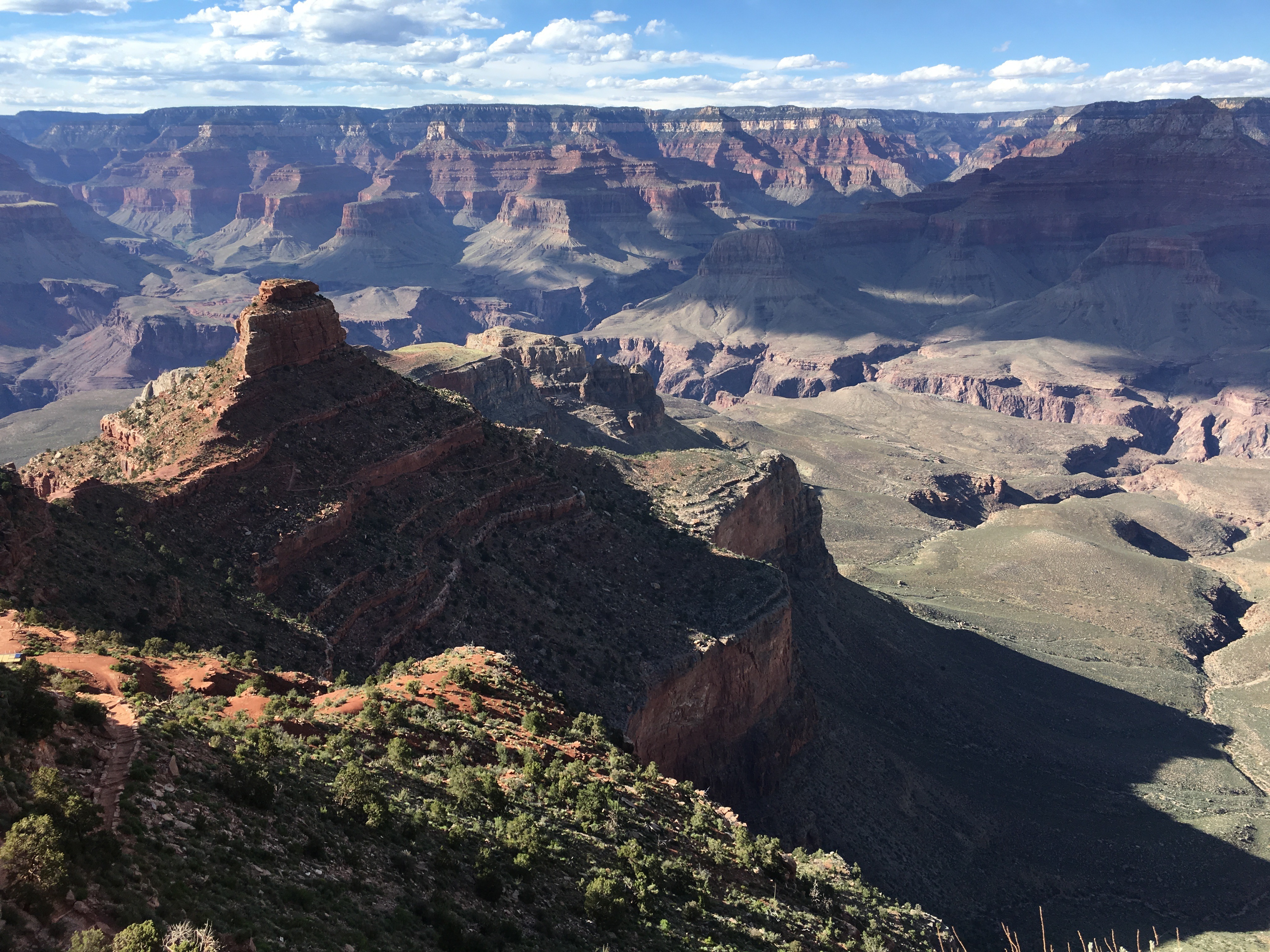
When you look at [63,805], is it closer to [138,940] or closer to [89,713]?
[138,940]

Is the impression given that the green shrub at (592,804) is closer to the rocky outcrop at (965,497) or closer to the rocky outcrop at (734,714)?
the rocky outcrop at (734,714)

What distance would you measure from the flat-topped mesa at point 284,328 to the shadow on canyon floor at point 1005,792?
1336 inches

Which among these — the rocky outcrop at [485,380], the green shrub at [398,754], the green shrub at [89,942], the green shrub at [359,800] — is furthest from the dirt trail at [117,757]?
the rocky outcrop at [485,380]

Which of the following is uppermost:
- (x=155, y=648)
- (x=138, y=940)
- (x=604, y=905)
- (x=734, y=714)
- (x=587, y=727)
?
(x=138, y=940)

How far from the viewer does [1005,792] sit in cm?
6506

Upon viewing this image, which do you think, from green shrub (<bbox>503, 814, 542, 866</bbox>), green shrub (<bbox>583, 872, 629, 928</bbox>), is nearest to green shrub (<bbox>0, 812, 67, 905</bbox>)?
green shrub (<bbox>503, 814, 542, 866</bbox>)

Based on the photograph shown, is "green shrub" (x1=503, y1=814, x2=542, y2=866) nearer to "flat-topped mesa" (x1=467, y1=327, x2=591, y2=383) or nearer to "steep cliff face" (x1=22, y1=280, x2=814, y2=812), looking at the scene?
"steep cliff face" (x1=22, y1=280, x2=814, y2=812)

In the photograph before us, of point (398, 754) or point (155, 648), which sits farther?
point (155, 648)

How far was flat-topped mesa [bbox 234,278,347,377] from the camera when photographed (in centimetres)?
5225

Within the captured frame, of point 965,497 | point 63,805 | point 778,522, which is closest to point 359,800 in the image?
point 63,805

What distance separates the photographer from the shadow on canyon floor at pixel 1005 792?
5544 centimetres

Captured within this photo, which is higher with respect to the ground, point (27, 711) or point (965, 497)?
point (27, 711)

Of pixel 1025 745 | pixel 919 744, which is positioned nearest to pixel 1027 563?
pixel 1025 745

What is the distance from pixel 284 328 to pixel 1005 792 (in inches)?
2001
